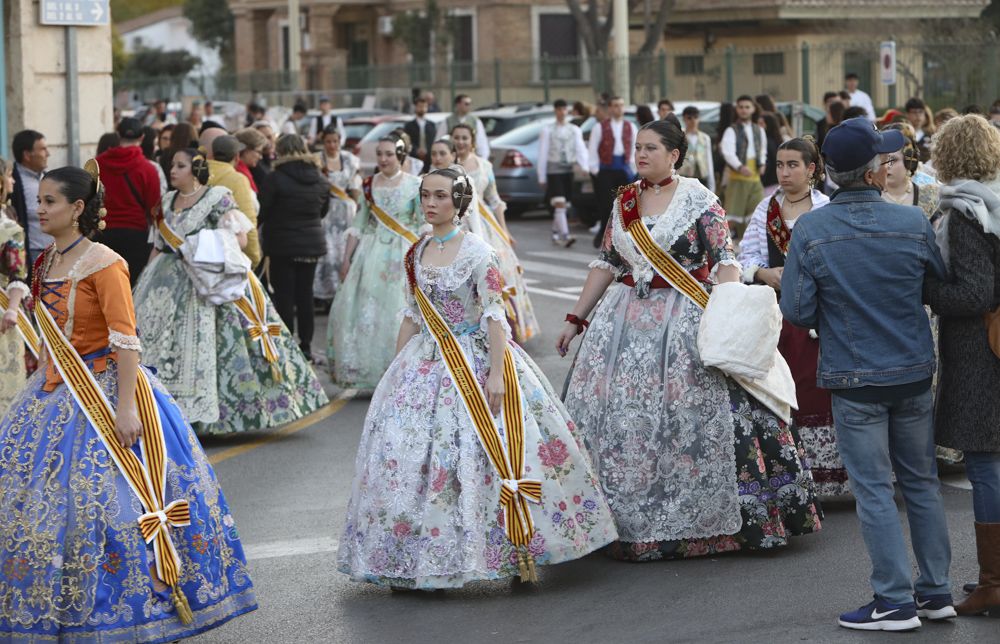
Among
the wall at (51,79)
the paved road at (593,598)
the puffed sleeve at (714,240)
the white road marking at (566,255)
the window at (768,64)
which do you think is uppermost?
the window at (768,64)

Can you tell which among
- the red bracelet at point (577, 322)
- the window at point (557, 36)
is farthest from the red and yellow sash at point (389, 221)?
the window at point (557, 36)

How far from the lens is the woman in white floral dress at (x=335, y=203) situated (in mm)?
15383

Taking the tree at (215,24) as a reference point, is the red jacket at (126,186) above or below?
below

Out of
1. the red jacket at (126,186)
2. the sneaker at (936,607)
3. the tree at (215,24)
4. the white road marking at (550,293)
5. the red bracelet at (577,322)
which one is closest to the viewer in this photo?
the sneaker at (936,607)

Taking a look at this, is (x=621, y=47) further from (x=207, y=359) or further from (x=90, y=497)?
(x=90, y=497)

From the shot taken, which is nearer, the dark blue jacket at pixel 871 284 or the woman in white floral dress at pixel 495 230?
the dark blue jacket at pixel 871 284

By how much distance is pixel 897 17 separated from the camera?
155 ft

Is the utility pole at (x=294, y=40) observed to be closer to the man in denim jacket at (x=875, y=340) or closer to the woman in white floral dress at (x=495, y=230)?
the woman in white floral dress at (x=495, y=230)

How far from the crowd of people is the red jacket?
278cm

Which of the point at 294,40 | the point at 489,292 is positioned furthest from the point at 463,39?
the point at 489,292

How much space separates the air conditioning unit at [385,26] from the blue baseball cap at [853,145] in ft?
163

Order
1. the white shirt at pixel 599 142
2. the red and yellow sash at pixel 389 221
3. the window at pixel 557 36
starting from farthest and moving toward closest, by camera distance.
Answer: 1. the window at pixel 557 36
2. the white shirt at pixel 599 142
3. the red and yellow sash at pixel 389 221

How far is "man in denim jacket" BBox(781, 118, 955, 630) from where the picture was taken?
5.93 metres

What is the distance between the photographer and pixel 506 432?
6.69m
